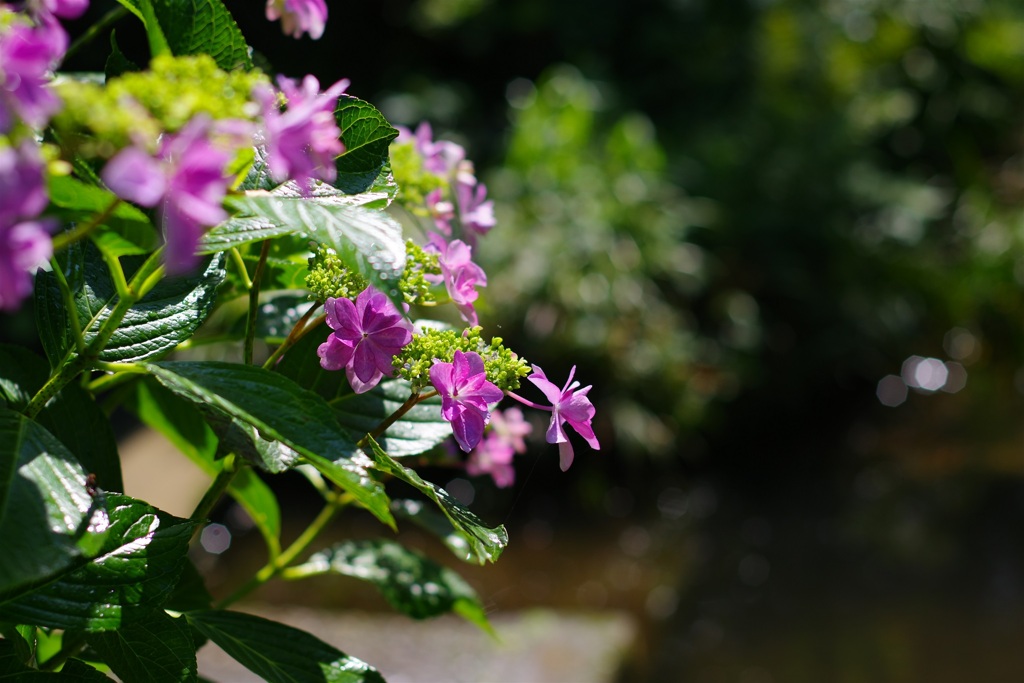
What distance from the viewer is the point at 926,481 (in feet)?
10.4

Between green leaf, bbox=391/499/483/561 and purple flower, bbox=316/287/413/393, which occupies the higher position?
purple flower, bbox=316/287/413/393

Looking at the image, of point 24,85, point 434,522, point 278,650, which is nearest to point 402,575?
point 434,522

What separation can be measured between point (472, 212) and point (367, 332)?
0.72 ft

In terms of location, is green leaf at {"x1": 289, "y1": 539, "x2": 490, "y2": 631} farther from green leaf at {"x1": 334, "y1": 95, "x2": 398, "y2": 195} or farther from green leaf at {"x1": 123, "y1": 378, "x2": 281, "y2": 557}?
green leaf at {"x1": 334, "y1": 95, "x2": 398, "y2": 195}

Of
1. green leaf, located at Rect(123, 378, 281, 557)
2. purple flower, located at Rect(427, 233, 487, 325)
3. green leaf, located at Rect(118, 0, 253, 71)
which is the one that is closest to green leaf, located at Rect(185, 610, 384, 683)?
green leaf, located at Rect(123, 378, 281, 557)

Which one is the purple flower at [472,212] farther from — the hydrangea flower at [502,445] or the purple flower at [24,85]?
the purple flower at [24,85]

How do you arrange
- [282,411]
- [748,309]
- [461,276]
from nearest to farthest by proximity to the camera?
[282,411], [461,276], [748,309]

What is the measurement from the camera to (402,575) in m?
0.75

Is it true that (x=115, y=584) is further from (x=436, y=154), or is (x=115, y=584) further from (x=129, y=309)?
(x=436, y=154)

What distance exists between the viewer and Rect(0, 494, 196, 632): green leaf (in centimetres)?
48

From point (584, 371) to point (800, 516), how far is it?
806 mm

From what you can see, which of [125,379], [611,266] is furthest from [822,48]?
[125,379]

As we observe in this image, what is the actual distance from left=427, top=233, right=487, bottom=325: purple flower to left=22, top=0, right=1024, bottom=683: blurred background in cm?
144

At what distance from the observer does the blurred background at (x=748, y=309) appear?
8.56ft
